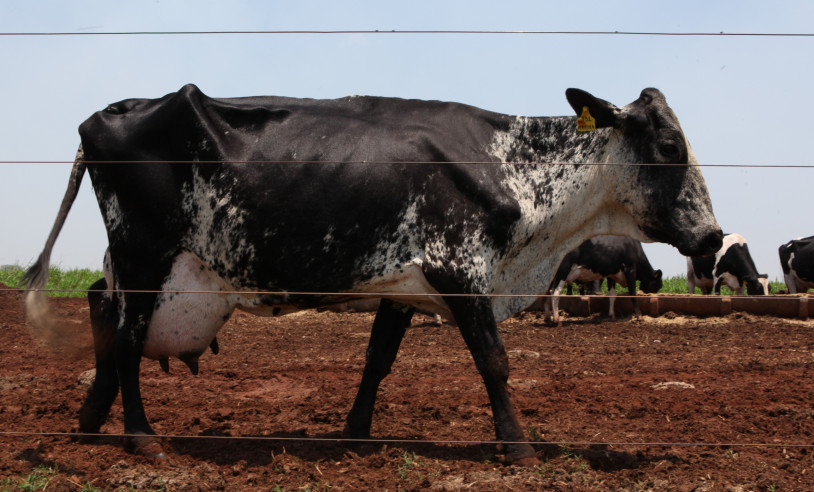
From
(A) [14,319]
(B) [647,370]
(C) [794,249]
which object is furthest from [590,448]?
(C) [794,249]

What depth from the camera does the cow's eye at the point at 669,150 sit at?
5.48 meters

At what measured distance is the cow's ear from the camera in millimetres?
5512

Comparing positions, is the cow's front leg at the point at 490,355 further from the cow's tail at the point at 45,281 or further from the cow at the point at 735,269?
the cow at the point at 735,269

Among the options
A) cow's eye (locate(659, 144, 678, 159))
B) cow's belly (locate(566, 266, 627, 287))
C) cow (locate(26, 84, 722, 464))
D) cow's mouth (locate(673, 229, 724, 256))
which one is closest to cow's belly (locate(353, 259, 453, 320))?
cow (locate(26, 84, 722, 464))

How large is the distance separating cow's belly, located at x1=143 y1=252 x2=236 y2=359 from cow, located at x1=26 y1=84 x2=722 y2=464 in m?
0.01

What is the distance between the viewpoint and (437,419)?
6.39 metres

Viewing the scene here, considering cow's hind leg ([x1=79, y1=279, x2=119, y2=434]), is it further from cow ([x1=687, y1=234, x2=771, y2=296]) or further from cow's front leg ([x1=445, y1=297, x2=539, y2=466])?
cow ([x1=687, y1=234, x2=771, y2=296])

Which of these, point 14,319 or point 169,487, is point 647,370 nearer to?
point 169,487

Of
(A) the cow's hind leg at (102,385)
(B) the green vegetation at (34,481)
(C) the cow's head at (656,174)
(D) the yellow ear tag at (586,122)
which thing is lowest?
(B) the green vegetation at (34,481)

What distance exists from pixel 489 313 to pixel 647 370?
4322mm

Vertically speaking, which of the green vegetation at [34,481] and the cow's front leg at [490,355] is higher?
the cow's front leg at [490,355]

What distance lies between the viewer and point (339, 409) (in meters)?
6.87

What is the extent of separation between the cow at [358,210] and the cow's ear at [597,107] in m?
0.01

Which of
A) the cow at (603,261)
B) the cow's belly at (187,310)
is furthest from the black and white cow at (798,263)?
the cow's belly at (187,310)
